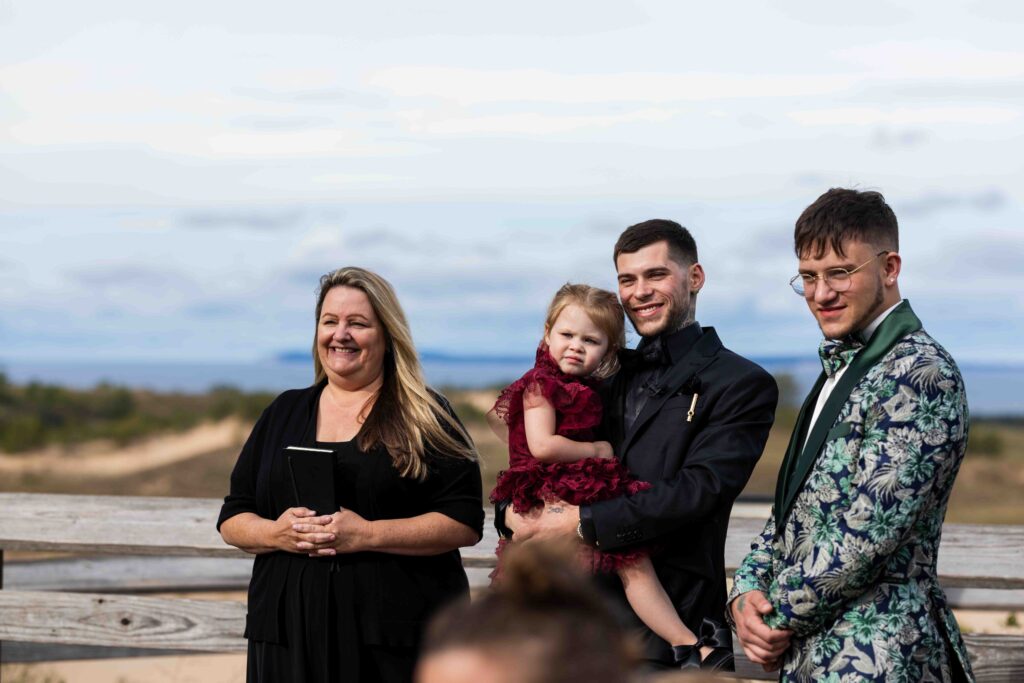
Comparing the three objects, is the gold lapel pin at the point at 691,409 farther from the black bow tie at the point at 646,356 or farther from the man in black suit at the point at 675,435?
the black bow tie at the point at 646,356

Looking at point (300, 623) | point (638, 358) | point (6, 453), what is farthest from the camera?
point (6, 453)

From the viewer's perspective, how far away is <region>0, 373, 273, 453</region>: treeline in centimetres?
2658

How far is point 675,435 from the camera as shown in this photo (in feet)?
11.4

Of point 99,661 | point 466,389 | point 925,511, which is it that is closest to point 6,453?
point 466,389

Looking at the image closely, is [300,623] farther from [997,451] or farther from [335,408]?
[997,451]

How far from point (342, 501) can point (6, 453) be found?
23361 millimetres

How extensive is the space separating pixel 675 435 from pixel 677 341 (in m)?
0.29

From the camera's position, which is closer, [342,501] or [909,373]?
[909,373]

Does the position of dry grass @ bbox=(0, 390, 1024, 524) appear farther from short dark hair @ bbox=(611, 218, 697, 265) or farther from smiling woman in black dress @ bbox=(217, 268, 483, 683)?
short dark hair @ bbox=(611, 218, 697, 265)

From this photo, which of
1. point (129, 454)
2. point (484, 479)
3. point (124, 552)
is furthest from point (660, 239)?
point (129, 454)

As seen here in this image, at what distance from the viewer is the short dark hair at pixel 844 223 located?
2980mm

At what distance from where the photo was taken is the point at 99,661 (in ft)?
26.0

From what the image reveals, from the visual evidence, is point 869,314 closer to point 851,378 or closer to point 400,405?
point 851,378

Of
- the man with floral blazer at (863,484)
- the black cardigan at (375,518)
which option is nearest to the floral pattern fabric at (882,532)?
the man with floral blazer at (863,484)
